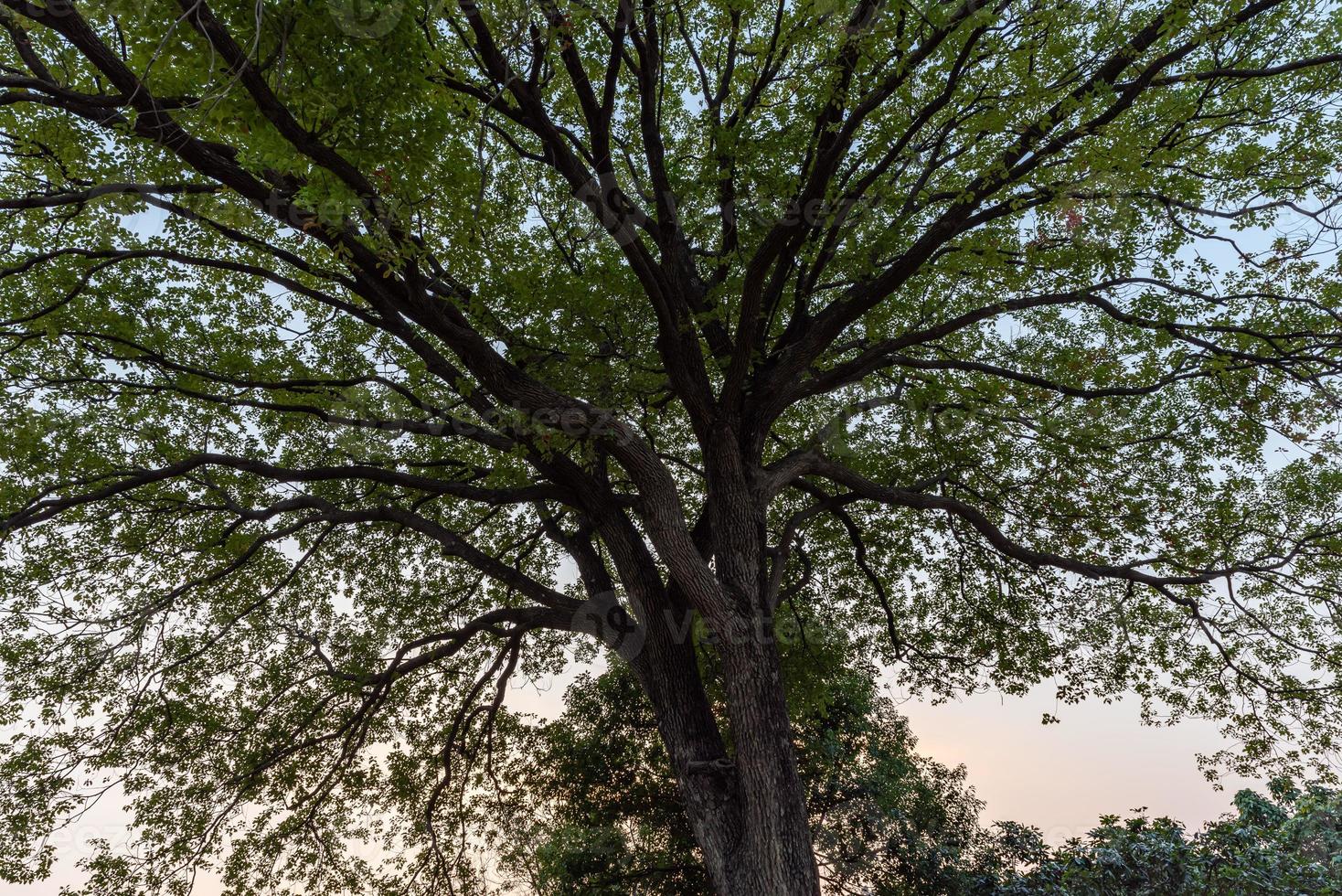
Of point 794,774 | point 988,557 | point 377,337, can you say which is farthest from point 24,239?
point 988,557

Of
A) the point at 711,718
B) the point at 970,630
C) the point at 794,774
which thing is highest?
the point at 970,630

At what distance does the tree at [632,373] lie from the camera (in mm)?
5215

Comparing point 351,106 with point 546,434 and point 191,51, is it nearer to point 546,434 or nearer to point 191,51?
point 191,51

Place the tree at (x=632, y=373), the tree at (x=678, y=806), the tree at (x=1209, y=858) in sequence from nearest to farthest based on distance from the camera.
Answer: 1. the tree at (x=632, y=373)
2. the tree at (x=1209, y=858)
3. the tree at (x=678, y=806)

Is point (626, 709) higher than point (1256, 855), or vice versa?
point (626, 709)

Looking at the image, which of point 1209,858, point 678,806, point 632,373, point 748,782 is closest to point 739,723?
point 748,782

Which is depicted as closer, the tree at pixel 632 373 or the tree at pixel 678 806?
the tree at pixel 632 373

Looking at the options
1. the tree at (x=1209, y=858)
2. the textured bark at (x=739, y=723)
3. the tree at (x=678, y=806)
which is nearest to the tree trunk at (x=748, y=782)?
the textured bark at (x=739, y=723)

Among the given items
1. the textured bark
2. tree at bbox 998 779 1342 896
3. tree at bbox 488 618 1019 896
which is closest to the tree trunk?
the textured bark

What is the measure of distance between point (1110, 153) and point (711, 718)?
5.74 metres

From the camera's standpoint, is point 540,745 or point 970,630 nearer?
point 970,630

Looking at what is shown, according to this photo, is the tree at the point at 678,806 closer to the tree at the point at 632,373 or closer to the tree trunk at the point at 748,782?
the tree at the point at 632,373

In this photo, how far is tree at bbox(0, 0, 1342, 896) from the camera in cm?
521

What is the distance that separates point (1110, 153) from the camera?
512 centimetres
